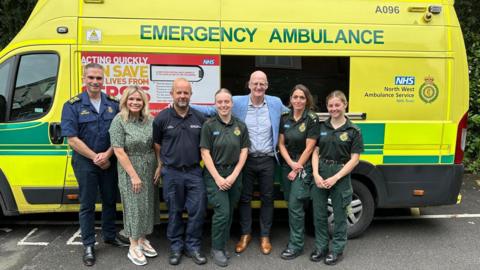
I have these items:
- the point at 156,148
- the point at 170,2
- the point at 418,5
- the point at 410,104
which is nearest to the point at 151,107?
the point at 156,148

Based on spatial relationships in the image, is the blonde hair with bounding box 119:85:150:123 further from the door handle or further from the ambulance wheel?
the ambulance wheel

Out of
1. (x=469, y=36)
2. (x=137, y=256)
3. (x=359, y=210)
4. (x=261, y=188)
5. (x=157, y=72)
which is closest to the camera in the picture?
(x=137, y=256)

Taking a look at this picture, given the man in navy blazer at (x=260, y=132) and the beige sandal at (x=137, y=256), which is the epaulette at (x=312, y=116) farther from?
the beige sandal at (x=137, y=256)

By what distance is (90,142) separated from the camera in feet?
12.4

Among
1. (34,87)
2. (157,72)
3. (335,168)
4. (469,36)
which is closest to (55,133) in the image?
(34,87)

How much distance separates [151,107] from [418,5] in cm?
286

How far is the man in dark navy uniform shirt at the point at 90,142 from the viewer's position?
12.1 ft

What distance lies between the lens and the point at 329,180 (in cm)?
376

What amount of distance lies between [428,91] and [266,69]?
1.65 meters

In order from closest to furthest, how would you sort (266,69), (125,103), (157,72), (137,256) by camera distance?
(125,103) < (137,256) < (157,72) < (266,69)

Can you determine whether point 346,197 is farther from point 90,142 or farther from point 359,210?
point 90,142

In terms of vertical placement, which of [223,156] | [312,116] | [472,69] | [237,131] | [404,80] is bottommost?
[223,156]

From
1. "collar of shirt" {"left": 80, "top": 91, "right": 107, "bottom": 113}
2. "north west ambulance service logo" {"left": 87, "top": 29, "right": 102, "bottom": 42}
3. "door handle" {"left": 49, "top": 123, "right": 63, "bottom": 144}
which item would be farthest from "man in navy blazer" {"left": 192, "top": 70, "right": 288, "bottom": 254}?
"door handle" {"left": 49, "top": 123, "right": 63, "bottom": 144}

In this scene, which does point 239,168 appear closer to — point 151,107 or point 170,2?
point 151,107
